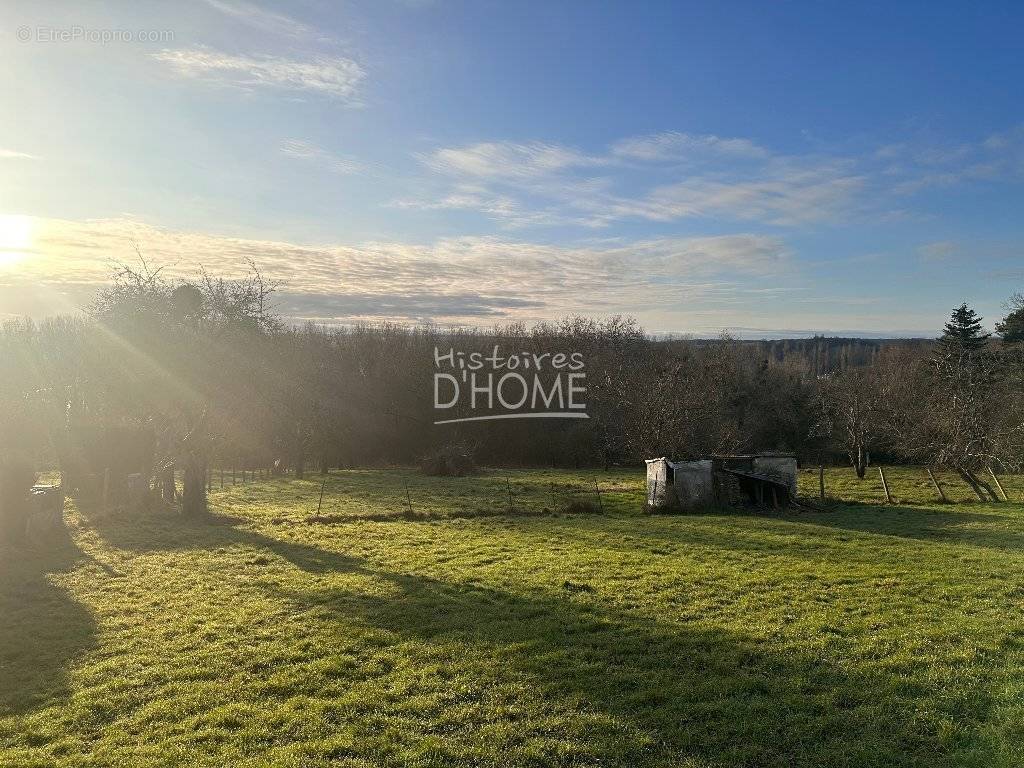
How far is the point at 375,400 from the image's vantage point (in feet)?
174

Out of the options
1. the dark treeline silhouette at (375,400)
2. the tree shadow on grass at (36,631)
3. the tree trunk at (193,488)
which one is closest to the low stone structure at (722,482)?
the dark treeline silhouette at (375,400)

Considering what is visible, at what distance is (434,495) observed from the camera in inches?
1133

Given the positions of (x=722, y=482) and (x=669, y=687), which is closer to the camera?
(x=669, y=687)

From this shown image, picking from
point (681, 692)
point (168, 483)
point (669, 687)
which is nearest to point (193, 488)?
point (168, 483)

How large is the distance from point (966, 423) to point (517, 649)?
97.9ft

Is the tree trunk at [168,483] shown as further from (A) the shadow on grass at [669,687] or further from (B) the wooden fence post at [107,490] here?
(A) the shadow on grass at [669,687]

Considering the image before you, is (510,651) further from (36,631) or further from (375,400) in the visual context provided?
(375,400)

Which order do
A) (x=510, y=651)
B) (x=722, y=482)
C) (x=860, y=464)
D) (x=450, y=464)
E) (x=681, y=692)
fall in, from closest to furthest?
(x=681, y=692), (x=510, y=651), (x=722, y=482), (x=860, y=464), (x=450, y=464)

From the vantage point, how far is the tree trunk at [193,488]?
2148 centimetres

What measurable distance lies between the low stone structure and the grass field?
6279 mm

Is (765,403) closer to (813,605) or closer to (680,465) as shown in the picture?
(680,465)

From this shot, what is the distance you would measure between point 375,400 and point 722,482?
33.3 m

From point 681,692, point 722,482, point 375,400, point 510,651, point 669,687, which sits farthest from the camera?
point 375,400

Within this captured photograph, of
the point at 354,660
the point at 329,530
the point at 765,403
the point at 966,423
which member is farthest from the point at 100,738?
the point at 765,403
